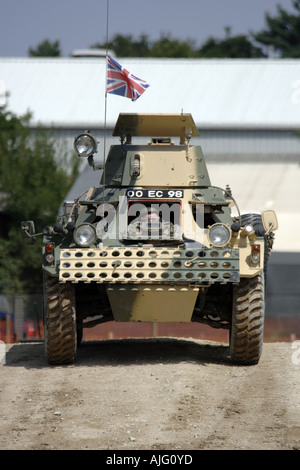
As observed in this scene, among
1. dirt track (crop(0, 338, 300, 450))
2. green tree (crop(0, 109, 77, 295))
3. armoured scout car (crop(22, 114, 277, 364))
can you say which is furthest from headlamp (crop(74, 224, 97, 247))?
green tree (crop(0, 109, 77, 295))

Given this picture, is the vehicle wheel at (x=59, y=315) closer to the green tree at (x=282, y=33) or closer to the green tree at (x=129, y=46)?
the green tree at (x=282, y=33)

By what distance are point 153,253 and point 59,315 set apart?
4.52 ft

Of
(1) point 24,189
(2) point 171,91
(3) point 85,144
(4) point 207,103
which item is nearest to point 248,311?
(3) point 85,144

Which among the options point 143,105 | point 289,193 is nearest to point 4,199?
point 143,105

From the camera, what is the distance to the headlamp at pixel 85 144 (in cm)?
1281

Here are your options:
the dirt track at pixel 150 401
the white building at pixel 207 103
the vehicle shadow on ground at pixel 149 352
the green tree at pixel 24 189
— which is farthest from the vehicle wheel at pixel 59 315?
the white building at pixel 207 103

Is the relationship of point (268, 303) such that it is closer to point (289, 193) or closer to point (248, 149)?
point (289, 193)

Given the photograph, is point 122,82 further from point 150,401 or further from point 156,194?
point 150,401

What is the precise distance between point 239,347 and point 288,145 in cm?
2635

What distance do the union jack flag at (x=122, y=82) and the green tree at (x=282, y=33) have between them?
55048mm

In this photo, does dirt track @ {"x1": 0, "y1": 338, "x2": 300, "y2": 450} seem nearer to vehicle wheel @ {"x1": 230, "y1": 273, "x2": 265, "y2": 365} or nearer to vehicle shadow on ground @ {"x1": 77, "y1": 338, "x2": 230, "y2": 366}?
vehicle shadow on ground @ {"x1": 77, "y1": 338, "x2": 230, "y2": 366}

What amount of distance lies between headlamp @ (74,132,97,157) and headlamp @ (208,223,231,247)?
203 cm

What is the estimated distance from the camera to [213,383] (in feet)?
36.2
